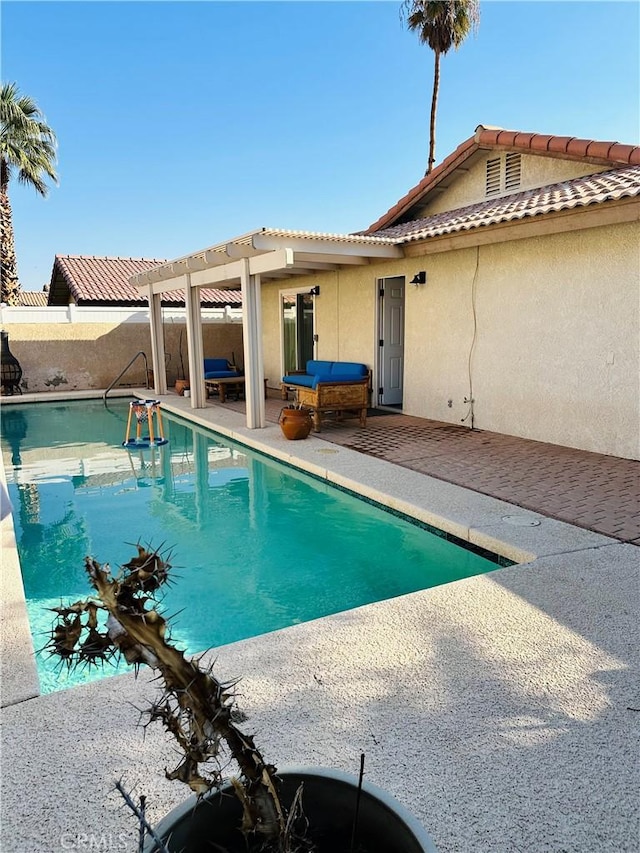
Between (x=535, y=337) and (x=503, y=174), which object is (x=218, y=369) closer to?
(x=503, y=174)

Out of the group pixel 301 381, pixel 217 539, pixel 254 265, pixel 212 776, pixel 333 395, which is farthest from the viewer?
pixel 301 381

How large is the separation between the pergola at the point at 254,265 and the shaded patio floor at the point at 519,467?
1.83 meters

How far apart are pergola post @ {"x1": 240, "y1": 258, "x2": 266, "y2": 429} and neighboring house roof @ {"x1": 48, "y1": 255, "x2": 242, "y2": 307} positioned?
11.0 m

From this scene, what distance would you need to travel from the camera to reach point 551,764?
229cm

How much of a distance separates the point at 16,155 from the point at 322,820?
2631 cm

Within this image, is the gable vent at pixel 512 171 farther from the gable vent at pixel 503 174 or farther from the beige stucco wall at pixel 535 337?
the beige stucco wall at pixel 535 337

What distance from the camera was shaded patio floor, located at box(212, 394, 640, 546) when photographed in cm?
543

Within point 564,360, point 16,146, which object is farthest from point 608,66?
point 16,146

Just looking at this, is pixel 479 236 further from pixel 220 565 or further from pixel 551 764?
pixel 551 764

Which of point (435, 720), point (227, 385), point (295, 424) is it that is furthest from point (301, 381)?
point (435, 720)

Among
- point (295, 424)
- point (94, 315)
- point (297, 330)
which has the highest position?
point (94, 315)

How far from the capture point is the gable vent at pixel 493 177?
10.8 m

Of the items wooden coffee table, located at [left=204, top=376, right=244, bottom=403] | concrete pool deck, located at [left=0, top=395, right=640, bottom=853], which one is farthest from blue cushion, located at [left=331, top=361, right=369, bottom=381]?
concrete pool deck, located at [left=0, top=395, right=640, bottom=853]

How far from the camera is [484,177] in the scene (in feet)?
36.3
